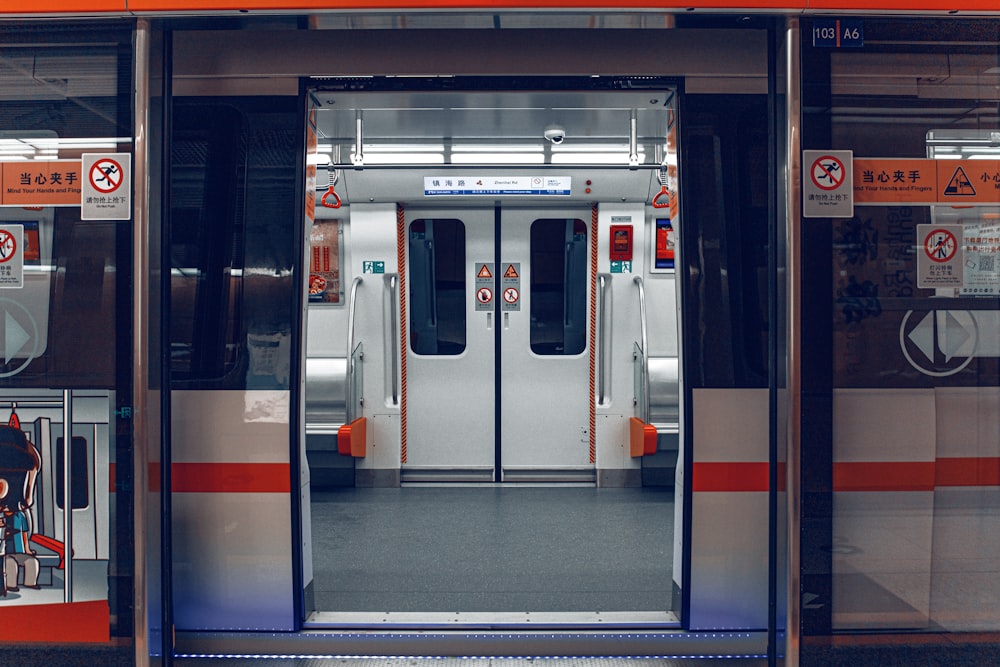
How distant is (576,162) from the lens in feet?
19.6

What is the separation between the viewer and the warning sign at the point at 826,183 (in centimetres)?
268

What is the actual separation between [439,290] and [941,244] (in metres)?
4.48

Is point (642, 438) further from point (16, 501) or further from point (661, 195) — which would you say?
point (16, 501)

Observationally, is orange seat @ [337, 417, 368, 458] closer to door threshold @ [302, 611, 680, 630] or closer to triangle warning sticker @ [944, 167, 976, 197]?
door threshold @ [302, 611, 680, 630]

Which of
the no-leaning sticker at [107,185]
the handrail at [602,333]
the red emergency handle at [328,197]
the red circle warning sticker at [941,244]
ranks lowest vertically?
the handrail at [602,333]

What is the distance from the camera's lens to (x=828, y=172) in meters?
2.69

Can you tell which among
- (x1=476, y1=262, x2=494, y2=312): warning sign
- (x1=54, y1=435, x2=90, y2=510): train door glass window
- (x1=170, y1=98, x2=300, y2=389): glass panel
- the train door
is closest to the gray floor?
the train door

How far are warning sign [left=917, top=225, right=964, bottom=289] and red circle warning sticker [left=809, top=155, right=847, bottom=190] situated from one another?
0.39 m

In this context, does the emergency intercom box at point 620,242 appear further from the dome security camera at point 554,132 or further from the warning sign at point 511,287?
the dome security camera at point 554,132

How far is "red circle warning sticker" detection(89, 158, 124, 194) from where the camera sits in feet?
8.78

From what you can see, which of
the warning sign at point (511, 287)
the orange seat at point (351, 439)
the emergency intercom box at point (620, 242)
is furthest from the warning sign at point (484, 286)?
the orange seat at point (351, 439)

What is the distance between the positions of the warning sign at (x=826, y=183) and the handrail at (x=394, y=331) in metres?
4.28

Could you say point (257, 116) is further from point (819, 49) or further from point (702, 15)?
point (819, 49)

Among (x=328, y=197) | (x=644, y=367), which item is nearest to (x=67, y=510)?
(x=328, y=197)
